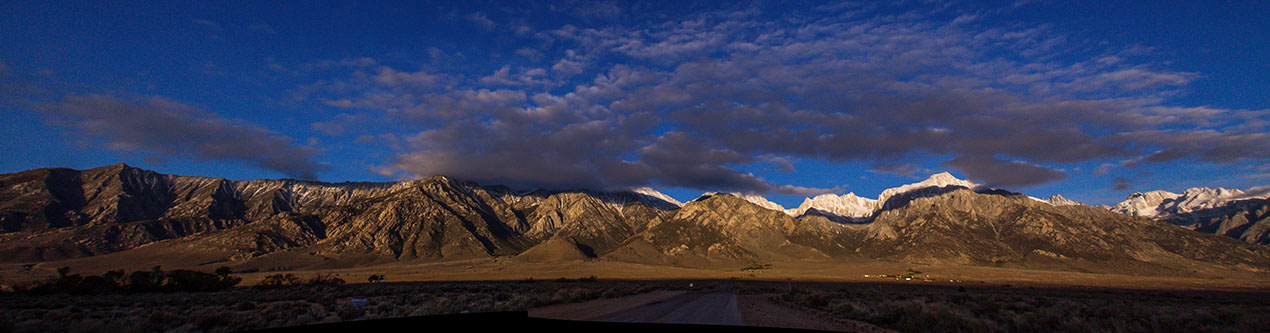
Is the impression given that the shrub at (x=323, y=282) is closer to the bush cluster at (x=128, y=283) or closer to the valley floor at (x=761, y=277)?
the bush cluster at (x=128, y=283)

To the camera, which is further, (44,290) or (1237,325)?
(44,290)

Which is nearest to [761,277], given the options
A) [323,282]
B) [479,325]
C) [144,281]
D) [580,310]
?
[323,282]

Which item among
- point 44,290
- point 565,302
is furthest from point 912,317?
point 44,290

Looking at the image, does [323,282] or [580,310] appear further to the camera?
[323,282]

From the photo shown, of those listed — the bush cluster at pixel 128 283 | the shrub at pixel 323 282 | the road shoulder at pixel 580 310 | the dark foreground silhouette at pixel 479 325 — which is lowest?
the shrub at pixel 323 282

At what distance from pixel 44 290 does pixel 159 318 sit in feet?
139

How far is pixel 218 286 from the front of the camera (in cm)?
5888

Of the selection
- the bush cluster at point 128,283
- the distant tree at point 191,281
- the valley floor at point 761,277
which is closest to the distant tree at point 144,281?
the bush cluster at point 128,283

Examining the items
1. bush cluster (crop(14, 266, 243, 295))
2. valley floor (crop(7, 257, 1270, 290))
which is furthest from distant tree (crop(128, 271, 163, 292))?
valley floor (crop(7, 257, 1270, 290))

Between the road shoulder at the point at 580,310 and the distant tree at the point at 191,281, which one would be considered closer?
the road shoulder at the point at 580,310

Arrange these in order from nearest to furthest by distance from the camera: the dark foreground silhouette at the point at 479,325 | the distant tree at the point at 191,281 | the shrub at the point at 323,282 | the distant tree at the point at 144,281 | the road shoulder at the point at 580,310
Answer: the dark foreground silhouette at the point at 479,325 < the road shoulder at the point at 580,310 < the distant tree at the point at 144,281 < the distant tree at the point at 191,281 < the shrub at the point at 323,282

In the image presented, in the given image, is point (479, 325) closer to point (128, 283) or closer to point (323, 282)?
point (128, 283)

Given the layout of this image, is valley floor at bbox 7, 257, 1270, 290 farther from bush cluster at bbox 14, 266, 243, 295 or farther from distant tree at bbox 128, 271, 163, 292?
distant tree at bbox 128, 271, 163, 292

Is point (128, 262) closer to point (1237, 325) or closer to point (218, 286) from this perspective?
point (218, 286)
